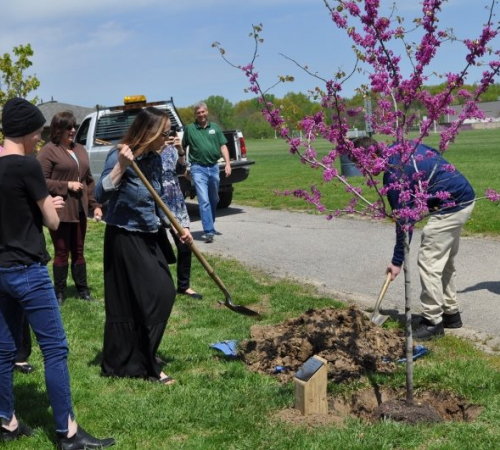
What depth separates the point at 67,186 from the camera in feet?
24.9

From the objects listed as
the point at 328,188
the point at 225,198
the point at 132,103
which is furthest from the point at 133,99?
the point at 328,188

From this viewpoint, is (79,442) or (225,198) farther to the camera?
(225,198)

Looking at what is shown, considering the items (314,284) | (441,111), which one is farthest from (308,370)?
(314,284)

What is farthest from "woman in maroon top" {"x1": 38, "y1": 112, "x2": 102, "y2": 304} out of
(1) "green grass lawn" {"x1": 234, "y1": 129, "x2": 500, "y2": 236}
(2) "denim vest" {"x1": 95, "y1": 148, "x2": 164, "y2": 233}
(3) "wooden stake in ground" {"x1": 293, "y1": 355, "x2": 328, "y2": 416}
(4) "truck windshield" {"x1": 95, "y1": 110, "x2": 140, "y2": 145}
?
(4) "truck windshield" {"x1": 95, "y1": 110, "x2": 140, "y2": 145}

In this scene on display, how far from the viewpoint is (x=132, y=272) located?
5.32 meters

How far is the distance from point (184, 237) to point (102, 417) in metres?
1.38

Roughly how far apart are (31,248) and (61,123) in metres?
3.63

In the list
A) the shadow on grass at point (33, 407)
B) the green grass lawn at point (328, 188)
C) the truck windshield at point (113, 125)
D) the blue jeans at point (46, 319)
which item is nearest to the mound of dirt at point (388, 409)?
the blue jeans at point (46, 319)

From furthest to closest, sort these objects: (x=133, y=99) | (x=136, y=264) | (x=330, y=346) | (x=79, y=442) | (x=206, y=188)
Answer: (x=133, y=99)
(x=206, y=188)
(x=330, y=346)
(x=136, y=264)
(x=79, y=442)

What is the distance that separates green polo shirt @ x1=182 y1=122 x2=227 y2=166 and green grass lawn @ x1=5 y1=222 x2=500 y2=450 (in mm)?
4878

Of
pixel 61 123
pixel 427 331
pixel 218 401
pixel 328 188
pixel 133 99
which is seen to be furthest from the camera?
pixel 328 188

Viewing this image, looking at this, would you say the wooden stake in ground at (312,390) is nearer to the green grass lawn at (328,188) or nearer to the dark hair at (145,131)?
the dark hair at (145,131)

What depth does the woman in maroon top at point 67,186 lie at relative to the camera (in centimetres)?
752

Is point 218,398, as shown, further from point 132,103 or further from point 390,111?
point 132,103
